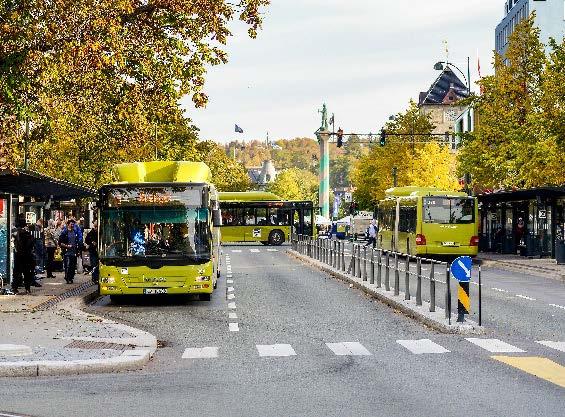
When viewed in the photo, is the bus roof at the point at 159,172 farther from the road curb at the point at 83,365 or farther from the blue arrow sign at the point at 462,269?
the road curb at the point at 83,365

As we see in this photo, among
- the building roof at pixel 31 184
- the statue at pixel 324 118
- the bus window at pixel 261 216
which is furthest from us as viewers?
the statue at pixel 324 118

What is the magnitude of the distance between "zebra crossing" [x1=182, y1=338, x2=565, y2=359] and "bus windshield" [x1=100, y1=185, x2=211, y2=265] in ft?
26.9

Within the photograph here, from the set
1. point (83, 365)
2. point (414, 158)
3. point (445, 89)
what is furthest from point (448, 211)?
point (445, 89)

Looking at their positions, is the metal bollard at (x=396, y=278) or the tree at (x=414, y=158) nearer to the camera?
the metal bollard at (x=396, y=278)

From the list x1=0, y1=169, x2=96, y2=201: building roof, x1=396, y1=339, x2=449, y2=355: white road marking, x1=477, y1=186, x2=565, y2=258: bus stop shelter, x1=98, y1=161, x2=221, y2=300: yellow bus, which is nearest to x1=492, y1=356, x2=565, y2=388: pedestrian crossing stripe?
x1=396, y1=339, x2=449, y2=355: white road marking

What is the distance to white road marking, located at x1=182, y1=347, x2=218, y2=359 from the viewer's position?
14.8 m

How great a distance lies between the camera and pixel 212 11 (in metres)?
23.4

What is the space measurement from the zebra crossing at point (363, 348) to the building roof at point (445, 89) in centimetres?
15613

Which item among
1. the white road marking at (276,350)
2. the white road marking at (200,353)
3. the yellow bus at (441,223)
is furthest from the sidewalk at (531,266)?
the white road marking at (200,353)

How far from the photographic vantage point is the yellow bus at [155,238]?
78.8ft

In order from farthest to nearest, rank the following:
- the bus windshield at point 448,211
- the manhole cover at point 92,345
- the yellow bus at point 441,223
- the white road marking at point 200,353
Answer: the bus windshield at point 448,211 → the yellow bus at point 441,223 → the manhole cover at point 92,345 → the white road marking at point 200,353

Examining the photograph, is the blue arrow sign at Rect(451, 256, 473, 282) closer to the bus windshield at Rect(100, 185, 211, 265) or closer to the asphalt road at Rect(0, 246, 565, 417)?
the asphalt road at Rect(0, 246, 565, 417)

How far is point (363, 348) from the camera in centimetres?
1553

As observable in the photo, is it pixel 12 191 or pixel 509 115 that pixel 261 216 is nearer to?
pixel 509 115
